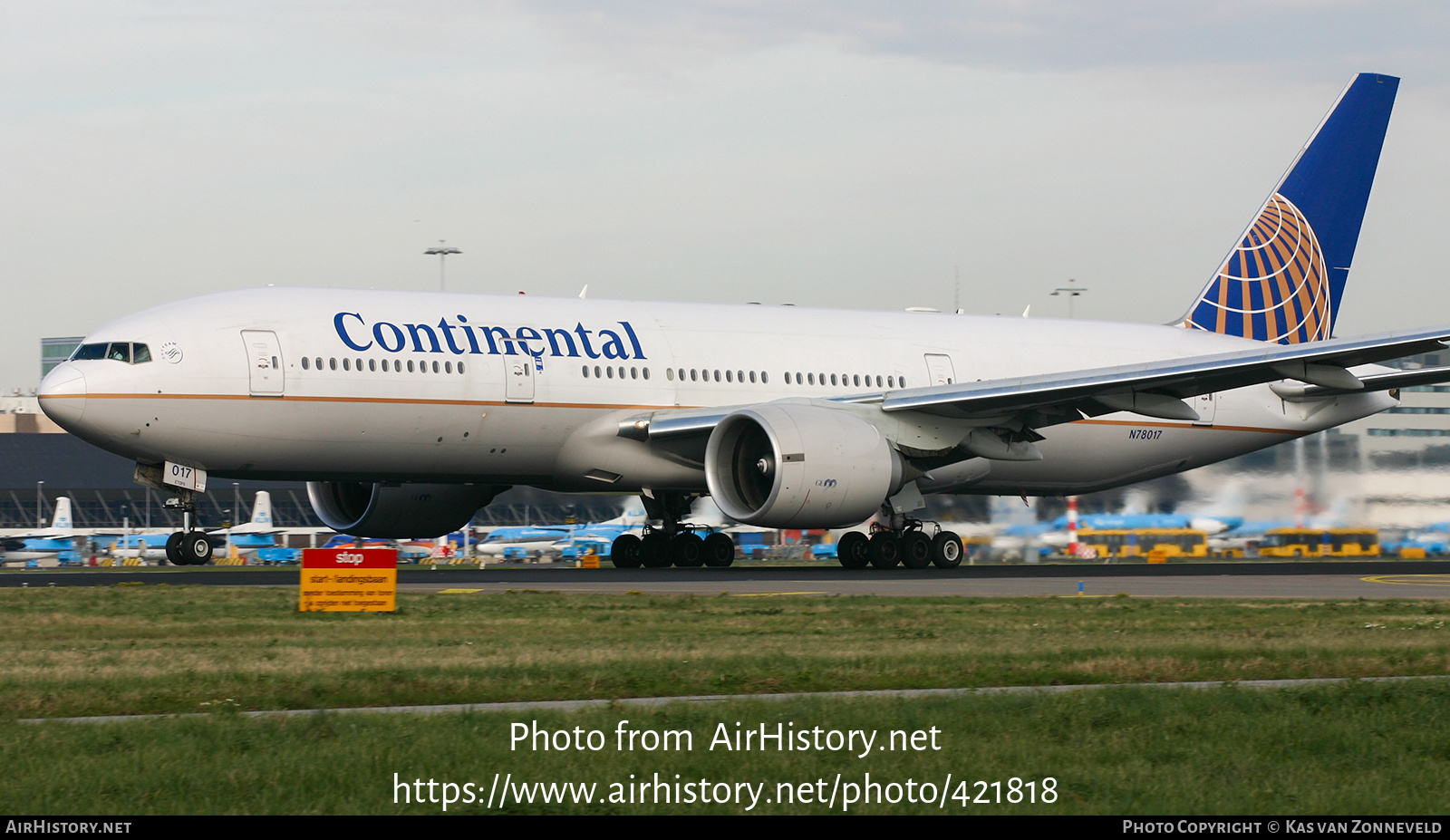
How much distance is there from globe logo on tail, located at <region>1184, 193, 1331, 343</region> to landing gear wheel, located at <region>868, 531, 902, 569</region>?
1086 centimetres

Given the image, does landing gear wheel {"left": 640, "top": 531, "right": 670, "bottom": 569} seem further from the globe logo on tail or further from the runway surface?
the globe logo on tail

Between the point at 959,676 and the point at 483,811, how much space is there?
495cm

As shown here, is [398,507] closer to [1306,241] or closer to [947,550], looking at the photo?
[947,550]

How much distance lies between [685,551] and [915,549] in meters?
4.37

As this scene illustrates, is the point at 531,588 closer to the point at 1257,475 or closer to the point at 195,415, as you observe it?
the point at 195,415

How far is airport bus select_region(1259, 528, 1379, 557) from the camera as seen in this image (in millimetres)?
32906

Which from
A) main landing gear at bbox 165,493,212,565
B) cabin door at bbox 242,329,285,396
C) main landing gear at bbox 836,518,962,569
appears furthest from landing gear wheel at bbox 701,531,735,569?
main landing gear at bbox 165,493,212,565

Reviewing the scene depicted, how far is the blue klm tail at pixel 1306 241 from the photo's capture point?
3384 centimetres

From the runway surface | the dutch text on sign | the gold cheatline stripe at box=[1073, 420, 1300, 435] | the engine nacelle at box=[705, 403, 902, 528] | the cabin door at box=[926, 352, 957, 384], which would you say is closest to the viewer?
the dutch text on sign

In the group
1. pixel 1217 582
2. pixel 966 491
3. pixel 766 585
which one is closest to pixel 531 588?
pixel 766 585

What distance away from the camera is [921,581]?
2253 centimetres

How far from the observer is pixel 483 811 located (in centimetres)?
664

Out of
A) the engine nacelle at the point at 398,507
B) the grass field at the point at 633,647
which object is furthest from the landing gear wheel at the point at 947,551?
the grass field at the point at 633,647

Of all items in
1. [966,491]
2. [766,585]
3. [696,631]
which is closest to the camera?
[696,631]
